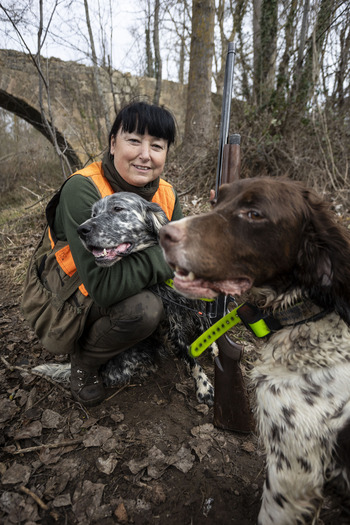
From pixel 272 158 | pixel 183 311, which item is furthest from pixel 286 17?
pixel 183 311

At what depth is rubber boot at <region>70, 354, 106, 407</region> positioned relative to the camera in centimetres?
240

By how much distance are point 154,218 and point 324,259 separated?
1318 mm

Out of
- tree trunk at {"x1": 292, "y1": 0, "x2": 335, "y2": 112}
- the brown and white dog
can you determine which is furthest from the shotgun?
tree trunk at {"x1": 292, "y1": 0, "x2": 335, "y2": 112}

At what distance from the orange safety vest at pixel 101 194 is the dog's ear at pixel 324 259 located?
1.47 m

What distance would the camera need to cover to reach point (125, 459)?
6.68 feet

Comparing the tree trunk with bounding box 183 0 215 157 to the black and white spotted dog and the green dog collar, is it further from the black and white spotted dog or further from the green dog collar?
the green dog collar

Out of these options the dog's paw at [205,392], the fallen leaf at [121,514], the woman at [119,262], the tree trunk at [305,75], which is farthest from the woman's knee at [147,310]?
the tree trunk at [305,75]

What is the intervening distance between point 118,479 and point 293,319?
1.47 m

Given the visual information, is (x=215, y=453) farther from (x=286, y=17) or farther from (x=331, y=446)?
(x=286, y=17)

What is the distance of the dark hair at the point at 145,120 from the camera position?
2312mm

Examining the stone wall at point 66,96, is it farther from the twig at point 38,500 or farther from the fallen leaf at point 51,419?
the twig at point 38,500

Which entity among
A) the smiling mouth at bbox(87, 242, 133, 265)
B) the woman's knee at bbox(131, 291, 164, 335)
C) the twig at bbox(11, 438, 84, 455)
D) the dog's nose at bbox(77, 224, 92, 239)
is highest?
→ the dog's nose at bbox(77, 224, 92, 239)

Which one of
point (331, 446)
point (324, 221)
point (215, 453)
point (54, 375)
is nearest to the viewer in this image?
point (331, 446)

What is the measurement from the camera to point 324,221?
1.38m
